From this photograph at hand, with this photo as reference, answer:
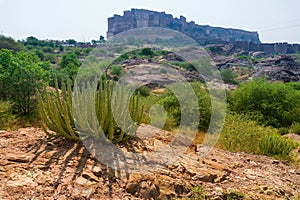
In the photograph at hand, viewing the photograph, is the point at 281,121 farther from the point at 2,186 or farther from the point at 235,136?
the point at 2,186

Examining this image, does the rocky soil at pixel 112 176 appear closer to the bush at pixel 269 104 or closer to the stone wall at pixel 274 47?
the bush at pixel 269 104

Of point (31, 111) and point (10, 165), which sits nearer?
point (10, 165)

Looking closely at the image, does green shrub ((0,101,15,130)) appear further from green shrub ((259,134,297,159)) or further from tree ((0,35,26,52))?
tree ((0,35,26,52))

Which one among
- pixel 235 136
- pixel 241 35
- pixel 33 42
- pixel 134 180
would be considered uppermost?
pixel 241 35

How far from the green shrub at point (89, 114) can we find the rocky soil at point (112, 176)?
19cm

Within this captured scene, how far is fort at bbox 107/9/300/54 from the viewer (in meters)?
79.6

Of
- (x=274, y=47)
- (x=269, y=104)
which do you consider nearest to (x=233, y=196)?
(x=269, y=104)

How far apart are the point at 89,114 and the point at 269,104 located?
10558mm

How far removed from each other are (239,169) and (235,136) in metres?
2.78

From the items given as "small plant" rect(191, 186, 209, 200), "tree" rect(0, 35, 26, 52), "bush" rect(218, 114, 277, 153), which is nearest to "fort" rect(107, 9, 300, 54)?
"tree" rect(0, 35, 26, 52)

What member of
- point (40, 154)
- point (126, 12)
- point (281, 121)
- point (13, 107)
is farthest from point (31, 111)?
point (126, 12)

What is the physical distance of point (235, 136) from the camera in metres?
6.35

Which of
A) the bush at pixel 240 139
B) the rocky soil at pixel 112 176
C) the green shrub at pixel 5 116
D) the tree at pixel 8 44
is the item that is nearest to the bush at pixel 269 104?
the bush at pixel 240 139

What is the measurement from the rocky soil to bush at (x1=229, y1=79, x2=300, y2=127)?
25.8ft
